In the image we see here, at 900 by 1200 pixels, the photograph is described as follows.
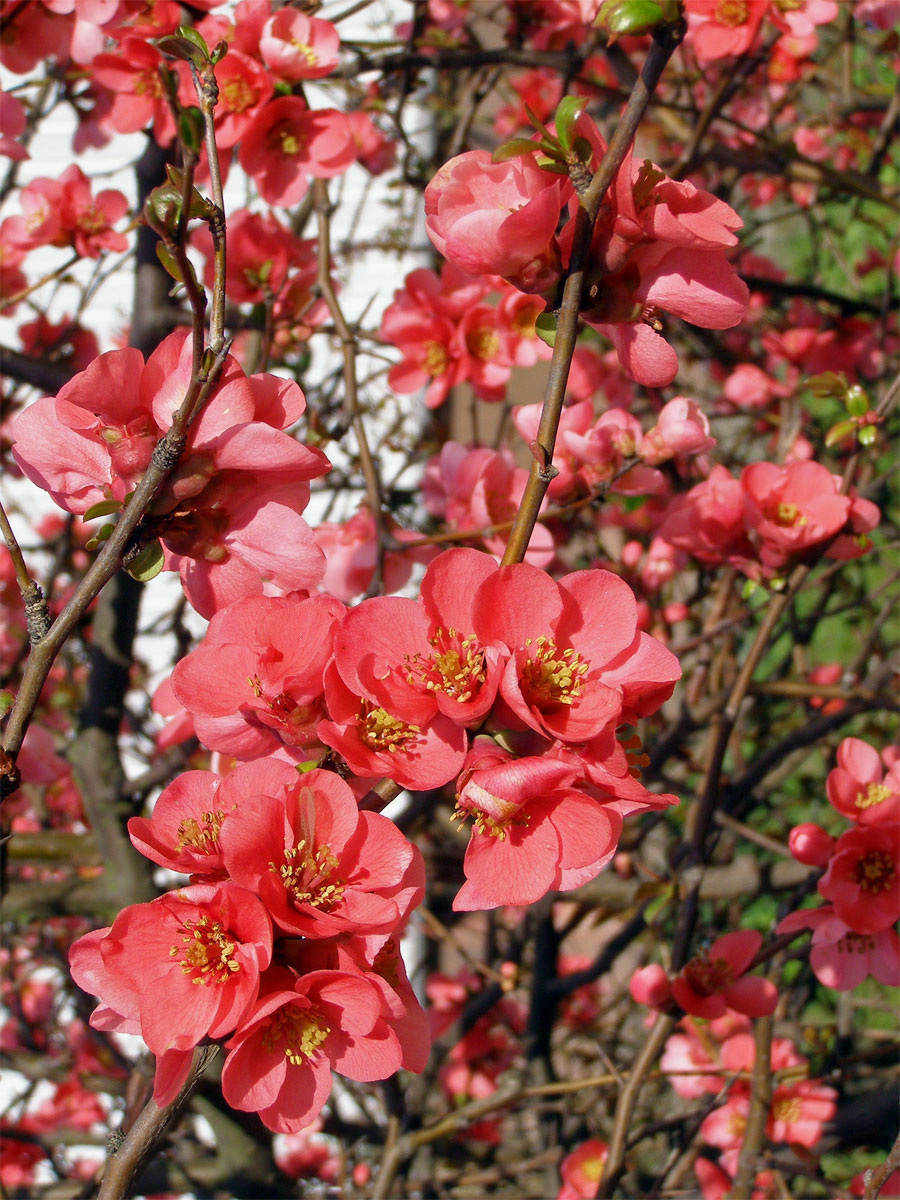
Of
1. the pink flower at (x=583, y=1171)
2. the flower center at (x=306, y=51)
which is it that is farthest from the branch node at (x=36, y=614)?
the pink flower at (x=583, y=1171)

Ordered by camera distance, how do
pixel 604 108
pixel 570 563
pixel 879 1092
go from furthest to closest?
pixel 604 108
pixel 570 563
pixel 879 1092

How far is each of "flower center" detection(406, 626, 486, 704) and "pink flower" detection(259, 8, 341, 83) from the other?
3.46 feet

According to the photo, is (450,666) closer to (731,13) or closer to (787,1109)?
(787,1109)

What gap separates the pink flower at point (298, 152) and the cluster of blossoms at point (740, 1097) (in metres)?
1.52

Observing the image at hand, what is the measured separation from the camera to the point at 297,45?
4.75 feet

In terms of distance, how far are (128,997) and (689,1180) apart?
1785 millimetres

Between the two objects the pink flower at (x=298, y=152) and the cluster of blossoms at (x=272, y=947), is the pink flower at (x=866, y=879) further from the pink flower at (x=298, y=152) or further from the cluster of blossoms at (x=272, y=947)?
the pink flower at (x=298, y=152)

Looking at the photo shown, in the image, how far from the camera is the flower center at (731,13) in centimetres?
171

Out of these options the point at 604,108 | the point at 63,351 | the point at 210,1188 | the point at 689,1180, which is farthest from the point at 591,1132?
the point at 604,108

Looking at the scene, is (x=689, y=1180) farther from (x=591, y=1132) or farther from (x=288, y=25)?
(x=288, y=25)

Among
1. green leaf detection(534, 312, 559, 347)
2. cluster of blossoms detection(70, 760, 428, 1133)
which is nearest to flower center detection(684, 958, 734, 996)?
cluster of blossoms detection(70, 760, 428, 1133)

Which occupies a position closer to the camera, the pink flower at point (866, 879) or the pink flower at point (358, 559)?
the pink flower at point (866, 879)

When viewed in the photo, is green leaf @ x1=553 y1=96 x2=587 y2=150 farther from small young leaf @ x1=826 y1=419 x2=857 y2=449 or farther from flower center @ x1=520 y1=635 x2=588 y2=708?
small young leaf @ x1=826 y1=419 x2=857 y2=449

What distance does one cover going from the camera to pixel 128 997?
2.41 ft
